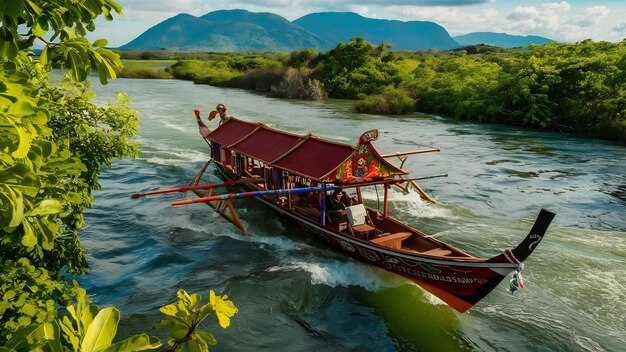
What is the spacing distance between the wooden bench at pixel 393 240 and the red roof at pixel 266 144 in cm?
420

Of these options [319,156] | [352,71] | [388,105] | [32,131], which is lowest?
[319,156]

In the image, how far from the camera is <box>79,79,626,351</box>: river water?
29.9ft

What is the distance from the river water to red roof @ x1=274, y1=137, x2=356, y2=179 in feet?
6.81

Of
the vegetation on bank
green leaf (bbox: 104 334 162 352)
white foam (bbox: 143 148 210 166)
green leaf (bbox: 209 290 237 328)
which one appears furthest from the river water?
green leaf (bbox: 104 334 162 352)

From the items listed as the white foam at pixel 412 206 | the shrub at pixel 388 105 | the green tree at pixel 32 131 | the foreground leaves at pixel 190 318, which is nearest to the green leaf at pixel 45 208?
the green tree at pixel 32 131

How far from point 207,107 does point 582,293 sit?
31600mm

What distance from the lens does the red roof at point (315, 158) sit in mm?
11344

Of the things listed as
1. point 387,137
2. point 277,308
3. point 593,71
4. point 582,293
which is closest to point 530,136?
Result: point 593,71

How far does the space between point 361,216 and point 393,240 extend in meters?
1.13

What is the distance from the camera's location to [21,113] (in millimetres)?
2006

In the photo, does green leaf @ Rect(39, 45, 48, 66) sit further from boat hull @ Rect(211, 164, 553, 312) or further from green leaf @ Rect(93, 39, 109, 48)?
boat hull @ Rect(211, 164, 553, 312)

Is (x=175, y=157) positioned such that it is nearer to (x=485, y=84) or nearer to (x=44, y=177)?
(x=44, y=177)

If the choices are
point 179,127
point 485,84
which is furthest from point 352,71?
point 179,127

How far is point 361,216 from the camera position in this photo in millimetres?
11680
